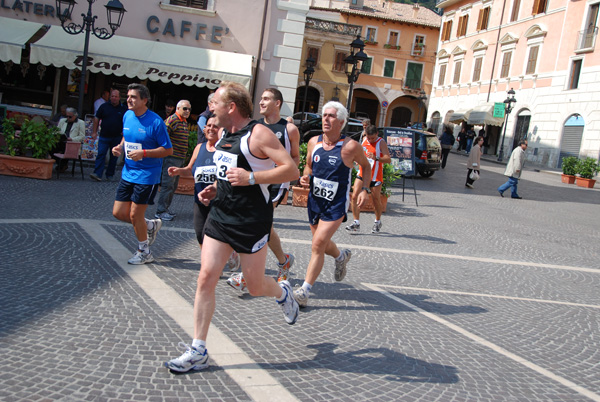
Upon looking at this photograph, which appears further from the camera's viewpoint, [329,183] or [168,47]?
[168,47]

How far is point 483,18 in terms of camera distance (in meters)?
43.5

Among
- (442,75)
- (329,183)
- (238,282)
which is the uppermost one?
(442,75)

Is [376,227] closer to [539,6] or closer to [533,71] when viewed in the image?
→ [533,71]

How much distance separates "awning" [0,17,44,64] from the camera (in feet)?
48.2

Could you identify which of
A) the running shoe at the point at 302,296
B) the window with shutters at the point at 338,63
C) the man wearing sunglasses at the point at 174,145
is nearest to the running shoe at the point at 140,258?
the running shoe at the point at 302,296

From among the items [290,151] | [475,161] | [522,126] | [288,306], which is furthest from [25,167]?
[522,126]

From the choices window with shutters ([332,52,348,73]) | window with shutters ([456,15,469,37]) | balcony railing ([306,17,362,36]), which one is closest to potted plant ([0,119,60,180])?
window with shutters ([456,15,469,37])

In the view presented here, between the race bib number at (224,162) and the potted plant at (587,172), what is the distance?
78.9 feet

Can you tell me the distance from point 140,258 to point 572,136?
31.7 m

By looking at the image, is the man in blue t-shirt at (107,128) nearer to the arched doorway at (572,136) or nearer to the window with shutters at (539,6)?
the arched doorway at (572,136)

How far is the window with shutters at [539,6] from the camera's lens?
118 ft

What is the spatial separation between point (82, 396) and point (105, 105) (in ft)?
31.4

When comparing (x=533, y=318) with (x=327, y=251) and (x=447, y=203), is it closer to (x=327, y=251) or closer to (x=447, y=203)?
(x=327, y=251)

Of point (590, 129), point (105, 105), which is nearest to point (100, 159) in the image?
point (105, 105)
